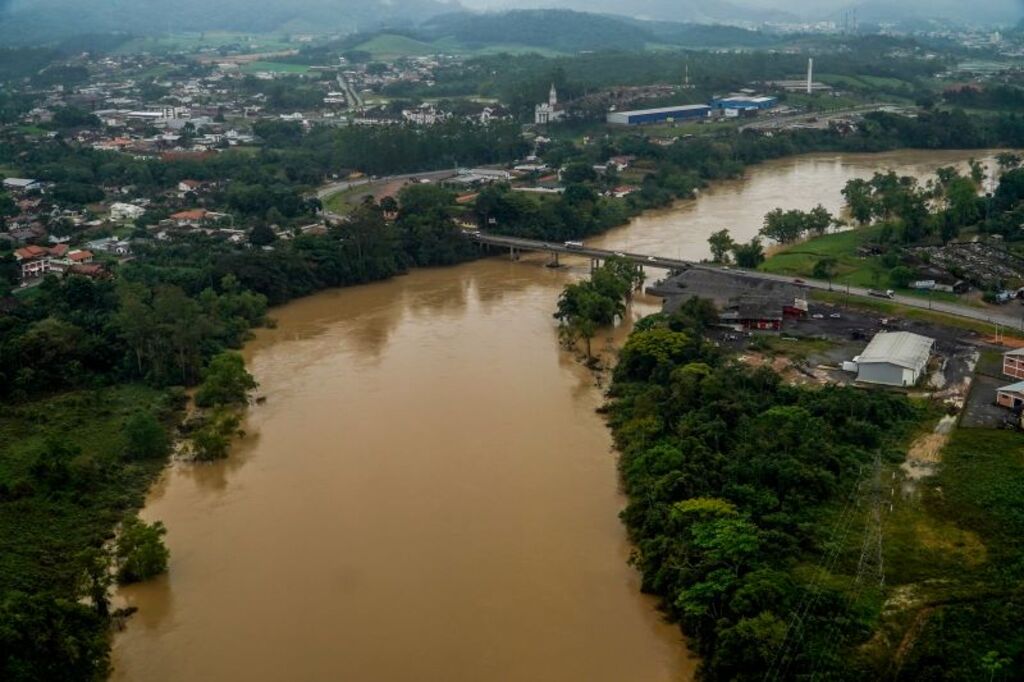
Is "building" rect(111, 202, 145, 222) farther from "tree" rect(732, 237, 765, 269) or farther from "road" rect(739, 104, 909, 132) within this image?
"road" rect(739, 104, 909, 132)

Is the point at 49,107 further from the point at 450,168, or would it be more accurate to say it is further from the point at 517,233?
the point at 517,233

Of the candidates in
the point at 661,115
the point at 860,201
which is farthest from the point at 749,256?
the point at 661,115

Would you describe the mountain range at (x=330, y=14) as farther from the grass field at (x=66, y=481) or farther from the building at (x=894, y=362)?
the building at (x=894, y=362)

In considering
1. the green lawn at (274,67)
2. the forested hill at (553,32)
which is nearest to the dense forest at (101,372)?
the green lawn at (274,67)

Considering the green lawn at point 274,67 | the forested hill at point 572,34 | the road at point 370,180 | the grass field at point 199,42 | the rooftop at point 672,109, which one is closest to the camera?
the road at point 370,180

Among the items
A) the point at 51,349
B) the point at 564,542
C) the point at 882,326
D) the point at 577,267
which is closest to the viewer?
the point at 564,542

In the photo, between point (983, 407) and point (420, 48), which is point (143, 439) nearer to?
point (983, 407)


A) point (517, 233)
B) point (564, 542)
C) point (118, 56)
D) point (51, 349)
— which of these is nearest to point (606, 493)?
point (564, 542)
